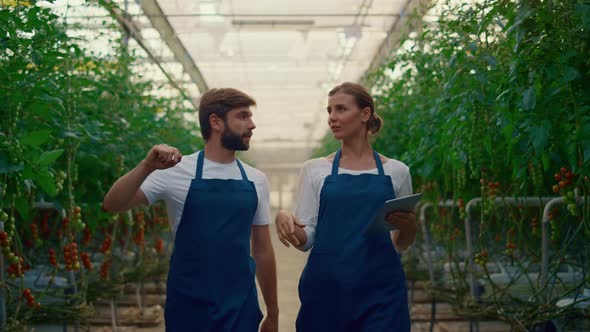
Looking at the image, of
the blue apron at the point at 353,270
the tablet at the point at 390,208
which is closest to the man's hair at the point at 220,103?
the blue apron at the point at 353,270

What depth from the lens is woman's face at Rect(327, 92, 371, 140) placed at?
2221 millimetres

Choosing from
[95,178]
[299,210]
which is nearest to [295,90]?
[95,178]

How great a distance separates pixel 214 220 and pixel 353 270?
0.43 metres

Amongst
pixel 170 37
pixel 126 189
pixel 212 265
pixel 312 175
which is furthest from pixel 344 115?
pixel 170 37

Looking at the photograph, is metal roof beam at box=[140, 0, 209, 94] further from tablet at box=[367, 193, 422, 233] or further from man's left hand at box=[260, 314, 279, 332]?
tablet at box=[367, 193, 422, 233]

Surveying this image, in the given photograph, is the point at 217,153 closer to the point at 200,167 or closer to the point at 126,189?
the point at 200,167

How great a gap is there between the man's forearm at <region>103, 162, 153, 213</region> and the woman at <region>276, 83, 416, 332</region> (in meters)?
0.40

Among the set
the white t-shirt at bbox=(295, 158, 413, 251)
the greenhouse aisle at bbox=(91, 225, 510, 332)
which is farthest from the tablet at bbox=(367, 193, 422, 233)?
the greenhouse aisle at bbox=(91, 225, 510, 332)

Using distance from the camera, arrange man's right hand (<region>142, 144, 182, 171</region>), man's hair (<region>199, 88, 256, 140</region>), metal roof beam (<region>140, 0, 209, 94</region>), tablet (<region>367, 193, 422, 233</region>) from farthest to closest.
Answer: metal roof beam (<region>140, 0, 209, 94</region>), man's hair (<region>199, 88, 256, 140</region>), tablet (<region>367, 193, 422, 233</region>), man's right hand (<region>142, 144, 182, 171</region>)

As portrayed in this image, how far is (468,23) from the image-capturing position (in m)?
2.78

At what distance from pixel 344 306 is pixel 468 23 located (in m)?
1.31

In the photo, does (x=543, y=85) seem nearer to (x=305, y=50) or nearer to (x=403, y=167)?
(x=403, y=167)

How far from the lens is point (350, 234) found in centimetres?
210

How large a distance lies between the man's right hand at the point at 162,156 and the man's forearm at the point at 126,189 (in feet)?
0.17
